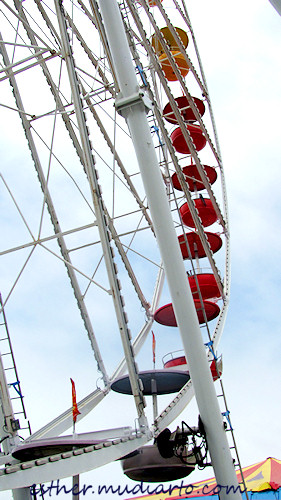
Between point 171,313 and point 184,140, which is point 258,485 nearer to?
point 171,313

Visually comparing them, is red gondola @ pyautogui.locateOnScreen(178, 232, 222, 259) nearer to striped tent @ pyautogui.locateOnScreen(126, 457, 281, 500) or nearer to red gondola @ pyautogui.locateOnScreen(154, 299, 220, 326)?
red gondola @ pyautogui.locateOnScreen(154, 299, 220, 326)

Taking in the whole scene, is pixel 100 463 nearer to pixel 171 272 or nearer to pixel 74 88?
pixel 171 272

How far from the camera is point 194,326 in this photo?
9273 mm

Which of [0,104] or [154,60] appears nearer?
[0,104]

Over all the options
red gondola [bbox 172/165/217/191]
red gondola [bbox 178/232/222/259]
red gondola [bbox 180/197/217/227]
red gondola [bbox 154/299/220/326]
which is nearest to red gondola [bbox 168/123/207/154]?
red gondola [bbox 172/165/217/191]

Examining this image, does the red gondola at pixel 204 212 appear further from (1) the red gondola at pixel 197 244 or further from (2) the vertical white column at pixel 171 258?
(2) the vertical white column at pixel 171 258

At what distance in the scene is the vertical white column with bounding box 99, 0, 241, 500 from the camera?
8984 millimetres

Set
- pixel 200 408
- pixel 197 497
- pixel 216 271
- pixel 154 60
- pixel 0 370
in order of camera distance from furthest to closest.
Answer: pixel 197 497, pixel 216 271, pixel 154 60, pixel 0 370, pixel 200 408

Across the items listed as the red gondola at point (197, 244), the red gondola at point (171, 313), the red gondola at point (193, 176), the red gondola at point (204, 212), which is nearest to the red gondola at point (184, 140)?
the red gondola at point (193, 176)

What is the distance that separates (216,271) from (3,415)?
22.3ft

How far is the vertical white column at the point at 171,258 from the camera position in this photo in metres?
8.98

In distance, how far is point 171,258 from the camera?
947cm

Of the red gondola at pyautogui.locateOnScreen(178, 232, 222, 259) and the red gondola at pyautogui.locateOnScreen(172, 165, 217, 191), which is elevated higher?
the red gondola at pyautogui.locateOnScreen(172, 165, 217, 191)

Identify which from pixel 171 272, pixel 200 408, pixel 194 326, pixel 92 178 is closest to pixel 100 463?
pixel 200 408
